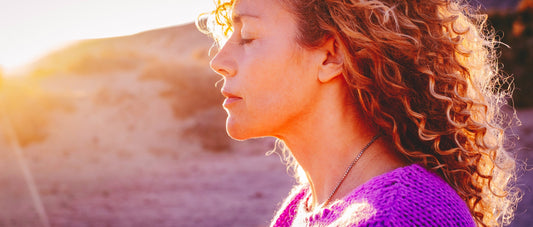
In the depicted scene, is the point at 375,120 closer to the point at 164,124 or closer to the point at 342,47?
the point at 342,47

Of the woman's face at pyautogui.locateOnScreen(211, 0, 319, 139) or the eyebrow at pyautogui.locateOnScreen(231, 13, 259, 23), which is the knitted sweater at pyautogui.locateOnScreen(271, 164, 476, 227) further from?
the eyebrow at pyautogui.locateOnScreen(231, 13, 259, 23)

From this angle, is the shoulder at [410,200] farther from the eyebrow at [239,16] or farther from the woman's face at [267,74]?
the eyebrow at [239,16]

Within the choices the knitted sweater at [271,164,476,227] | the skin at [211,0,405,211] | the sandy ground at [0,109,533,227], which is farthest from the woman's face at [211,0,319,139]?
the sandy ground at [0,109,533,227]

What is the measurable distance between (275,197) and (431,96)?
6.64 metres

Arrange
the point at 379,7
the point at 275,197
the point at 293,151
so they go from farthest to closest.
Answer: the point at 275,197 → the point at 293,151 → the point at 379,7

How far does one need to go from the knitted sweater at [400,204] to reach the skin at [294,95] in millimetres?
125

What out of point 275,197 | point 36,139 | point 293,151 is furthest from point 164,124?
point 293,151

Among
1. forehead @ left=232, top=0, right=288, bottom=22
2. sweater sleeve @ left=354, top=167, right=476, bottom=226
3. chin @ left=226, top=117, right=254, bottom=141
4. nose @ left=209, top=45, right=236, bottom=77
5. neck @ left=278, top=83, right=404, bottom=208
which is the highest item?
forehead @ left=232, top=0, right=288, bottom=22

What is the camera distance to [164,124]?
1530cm

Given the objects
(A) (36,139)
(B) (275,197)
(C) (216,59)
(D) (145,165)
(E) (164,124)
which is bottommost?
(B) (275,197)

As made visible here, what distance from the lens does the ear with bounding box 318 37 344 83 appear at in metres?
1.57

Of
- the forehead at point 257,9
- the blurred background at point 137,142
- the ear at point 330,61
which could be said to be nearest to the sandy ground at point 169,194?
the blurred background at point 137,142

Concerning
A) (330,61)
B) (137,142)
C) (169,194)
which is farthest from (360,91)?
(137,142)

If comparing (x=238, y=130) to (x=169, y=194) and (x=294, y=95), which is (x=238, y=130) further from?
(x=169, y=194)
